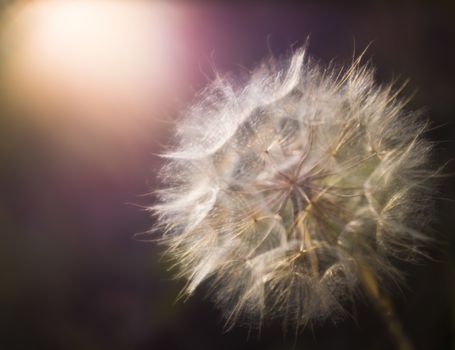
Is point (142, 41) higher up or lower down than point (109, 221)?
higher up

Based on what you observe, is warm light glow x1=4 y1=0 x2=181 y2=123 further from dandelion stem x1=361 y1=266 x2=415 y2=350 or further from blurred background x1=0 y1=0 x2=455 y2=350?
dandelion stem x1=361 y1=266 x2=415 y2=350

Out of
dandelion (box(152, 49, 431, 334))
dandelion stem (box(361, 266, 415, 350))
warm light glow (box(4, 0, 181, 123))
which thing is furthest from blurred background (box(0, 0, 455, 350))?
dandelion (box(152, 49, 431, 334))

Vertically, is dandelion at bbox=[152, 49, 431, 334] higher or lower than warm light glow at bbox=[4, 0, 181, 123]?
lower

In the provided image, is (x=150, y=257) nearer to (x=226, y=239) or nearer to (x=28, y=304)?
(x=28, y=304)

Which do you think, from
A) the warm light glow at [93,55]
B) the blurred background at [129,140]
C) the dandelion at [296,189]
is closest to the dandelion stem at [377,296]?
the dandelion at [296,189]

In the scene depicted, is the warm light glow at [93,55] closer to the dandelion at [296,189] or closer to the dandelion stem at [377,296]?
the dandelion at [296,189]

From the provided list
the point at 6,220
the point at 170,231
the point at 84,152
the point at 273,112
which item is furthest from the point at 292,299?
the point at 6,220

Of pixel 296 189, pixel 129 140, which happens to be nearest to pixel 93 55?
pixel 129 140
